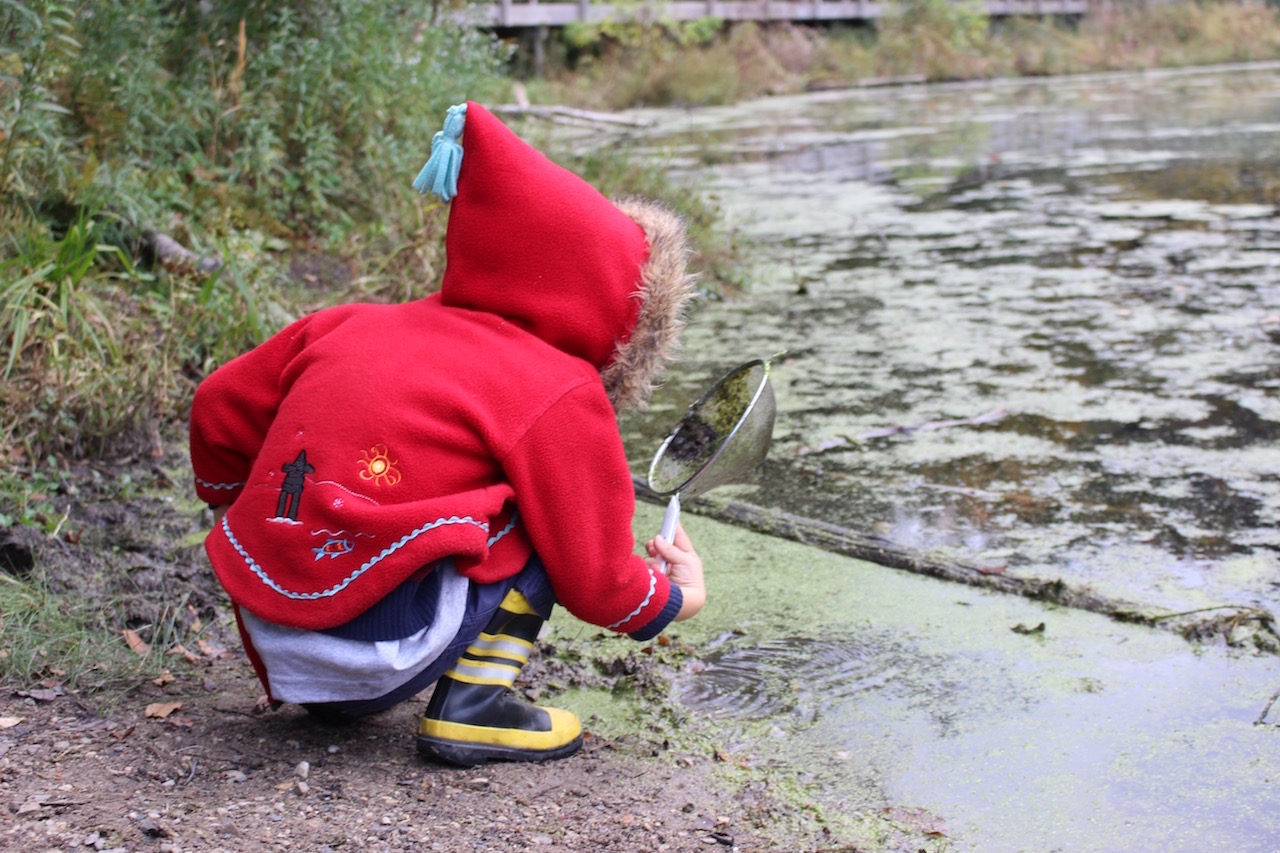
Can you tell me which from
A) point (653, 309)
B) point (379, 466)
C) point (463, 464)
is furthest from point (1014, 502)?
point (379, 466)

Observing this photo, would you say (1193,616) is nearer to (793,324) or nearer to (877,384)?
(877,384)

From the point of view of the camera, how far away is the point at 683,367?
13.9 feet

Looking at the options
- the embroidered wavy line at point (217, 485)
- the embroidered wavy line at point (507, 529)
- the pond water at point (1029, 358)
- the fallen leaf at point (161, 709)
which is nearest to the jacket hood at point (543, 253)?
the embroidered wavy line at point (507, 529)

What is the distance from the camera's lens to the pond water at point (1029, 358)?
287cm

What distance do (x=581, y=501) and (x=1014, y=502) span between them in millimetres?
1605

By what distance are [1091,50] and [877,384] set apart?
2136 centimetres

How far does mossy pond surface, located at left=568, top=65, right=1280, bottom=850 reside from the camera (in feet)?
6.41

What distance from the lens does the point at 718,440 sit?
2146 millimetres

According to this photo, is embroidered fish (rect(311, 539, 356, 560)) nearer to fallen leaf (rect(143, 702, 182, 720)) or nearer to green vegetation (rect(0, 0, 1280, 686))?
fallen leaf (rect(143, 702, 182, 720))

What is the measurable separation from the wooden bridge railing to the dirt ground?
1177 cm

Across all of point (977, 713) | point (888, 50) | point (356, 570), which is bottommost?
point (977, 713)

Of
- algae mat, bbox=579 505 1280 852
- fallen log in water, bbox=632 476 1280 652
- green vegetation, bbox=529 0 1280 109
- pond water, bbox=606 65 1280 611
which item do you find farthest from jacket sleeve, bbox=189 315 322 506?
green vegetation, bbox=529 0 1280 109

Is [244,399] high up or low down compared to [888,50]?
down

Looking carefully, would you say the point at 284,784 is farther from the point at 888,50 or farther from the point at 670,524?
the point at 888,50
